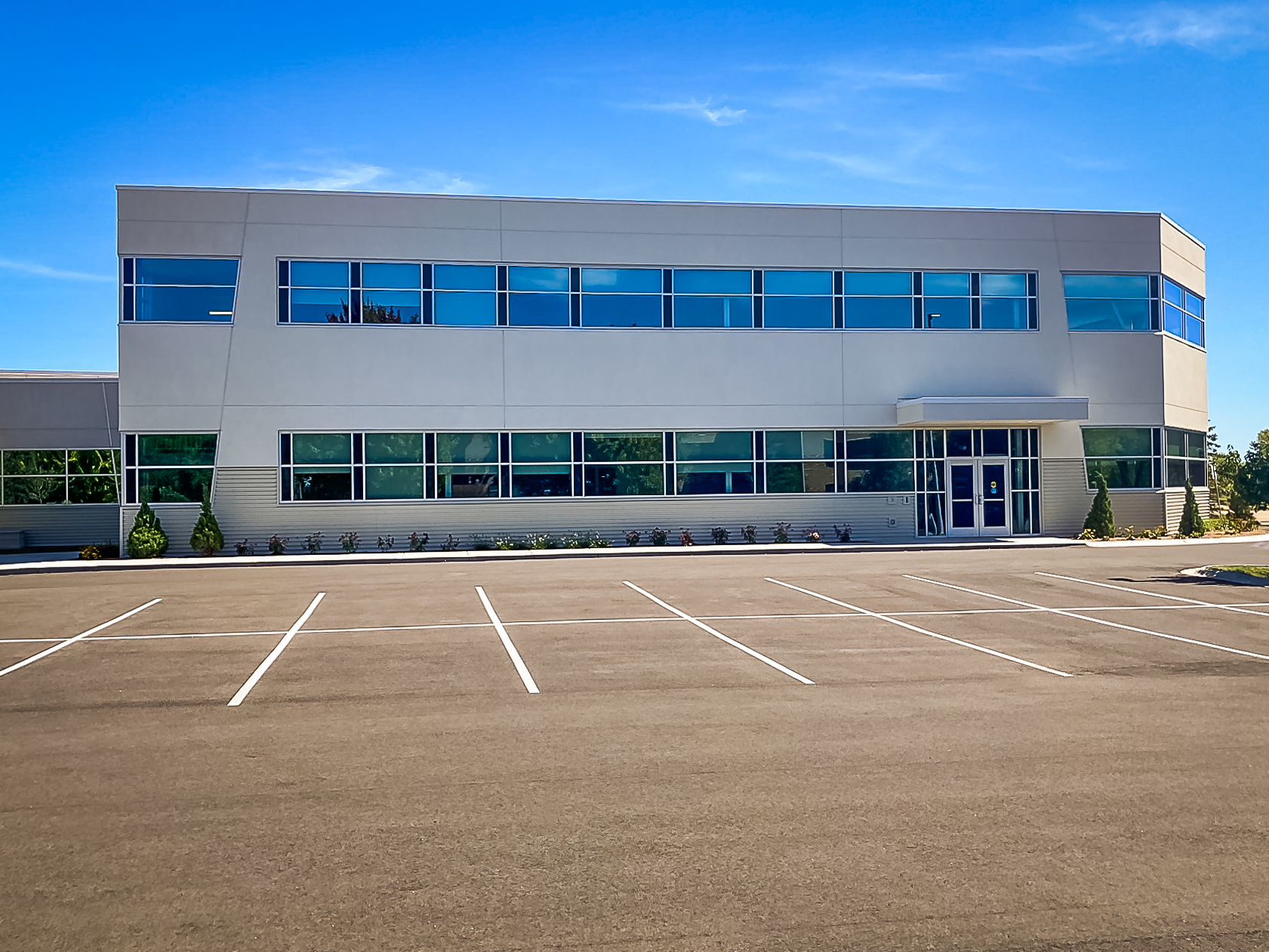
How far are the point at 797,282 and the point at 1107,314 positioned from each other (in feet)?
32.9

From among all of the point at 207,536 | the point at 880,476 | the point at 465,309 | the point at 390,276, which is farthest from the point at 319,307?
the point at 880,476

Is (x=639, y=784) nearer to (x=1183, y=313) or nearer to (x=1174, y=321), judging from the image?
(x=1174, y=321)

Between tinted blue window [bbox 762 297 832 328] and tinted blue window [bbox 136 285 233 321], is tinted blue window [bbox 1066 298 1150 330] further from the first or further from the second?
tinted blue window [bbox 136 285 233 321]

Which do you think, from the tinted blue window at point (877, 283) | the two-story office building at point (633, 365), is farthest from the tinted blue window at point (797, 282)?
the tinted blue window at point (877, 283)

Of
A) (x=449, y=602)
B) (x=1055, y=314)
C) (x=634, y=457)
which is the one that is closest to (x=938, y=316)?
(x=1055, y=314)

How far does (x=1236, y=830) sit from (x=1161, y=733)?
2.35 m

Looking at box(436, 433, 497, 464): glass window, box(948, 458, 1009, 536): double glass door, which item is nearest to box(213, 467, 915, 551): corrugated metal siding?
box(436, 433, 497, 464): glass window

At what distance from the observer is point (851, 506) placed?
30.8 metres

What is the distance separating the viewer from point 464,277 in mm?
29141

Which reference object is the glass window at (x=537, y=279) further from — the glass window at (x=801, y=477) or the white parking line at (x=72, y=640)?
the white parking line at (x=72, y=640)

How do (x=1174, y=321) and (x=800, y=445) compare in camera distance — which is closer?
(x=800, y=445)

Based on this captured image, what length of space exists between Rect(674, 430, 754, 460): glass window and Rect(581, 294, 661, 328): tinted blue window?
3431 millimetres

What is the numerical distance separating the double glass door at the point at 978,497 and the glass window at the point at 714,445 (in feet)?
20.7

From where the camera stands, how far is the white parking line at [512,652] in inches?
402
